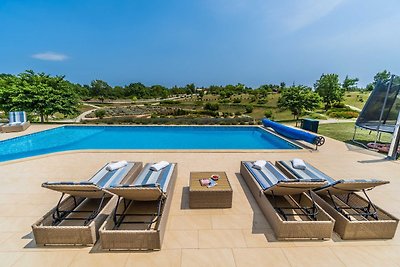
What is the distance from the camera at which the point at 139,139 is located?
1303 centimetres

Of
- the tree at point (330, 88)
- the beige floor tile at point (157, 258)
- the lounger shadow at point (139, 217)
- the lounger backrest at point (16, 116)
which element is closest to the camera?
the beige floor tile at point (157, 258)

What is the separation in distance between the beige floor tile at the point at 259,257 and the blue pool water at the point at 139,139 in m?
7.79

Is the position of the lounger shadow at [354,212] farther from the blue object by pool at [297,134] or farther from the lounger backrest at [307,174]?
the blue object by pool at [297,134]

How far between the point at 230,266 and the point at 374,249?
2.41m

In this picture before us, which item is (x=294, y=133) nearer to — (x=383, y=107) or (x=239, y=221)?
(x=383, y=107)

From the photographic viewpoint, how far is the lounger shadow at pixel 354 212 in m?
3.42

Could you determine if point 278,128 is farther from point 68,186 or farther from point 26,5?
point 26,5

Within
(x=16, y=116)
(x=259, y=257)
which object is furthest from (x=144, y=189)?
(x=16, y=116)

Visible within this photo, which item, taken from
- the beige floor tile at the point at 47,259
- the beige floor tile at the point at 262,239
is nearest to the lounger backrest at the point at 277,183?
the beige floor tile at the point at 262,239

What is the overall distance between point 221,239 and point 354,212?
2.86 metres

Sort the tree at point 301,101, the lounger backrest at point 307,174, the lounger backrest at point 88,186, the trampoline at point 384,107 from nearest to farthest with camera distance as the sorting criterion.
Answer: the lounger backrest at point 88,186 → the lounger backrest at point 307,174 → the trampoline at point 384,107 → the tree at point 301,101

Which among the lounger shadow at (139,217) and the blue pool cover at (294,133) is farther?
the blue pool cover at (294,133)

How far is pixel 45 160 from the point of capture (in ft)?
24.7

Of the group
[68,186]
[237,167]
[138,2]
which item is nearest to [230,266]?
[68,186]
